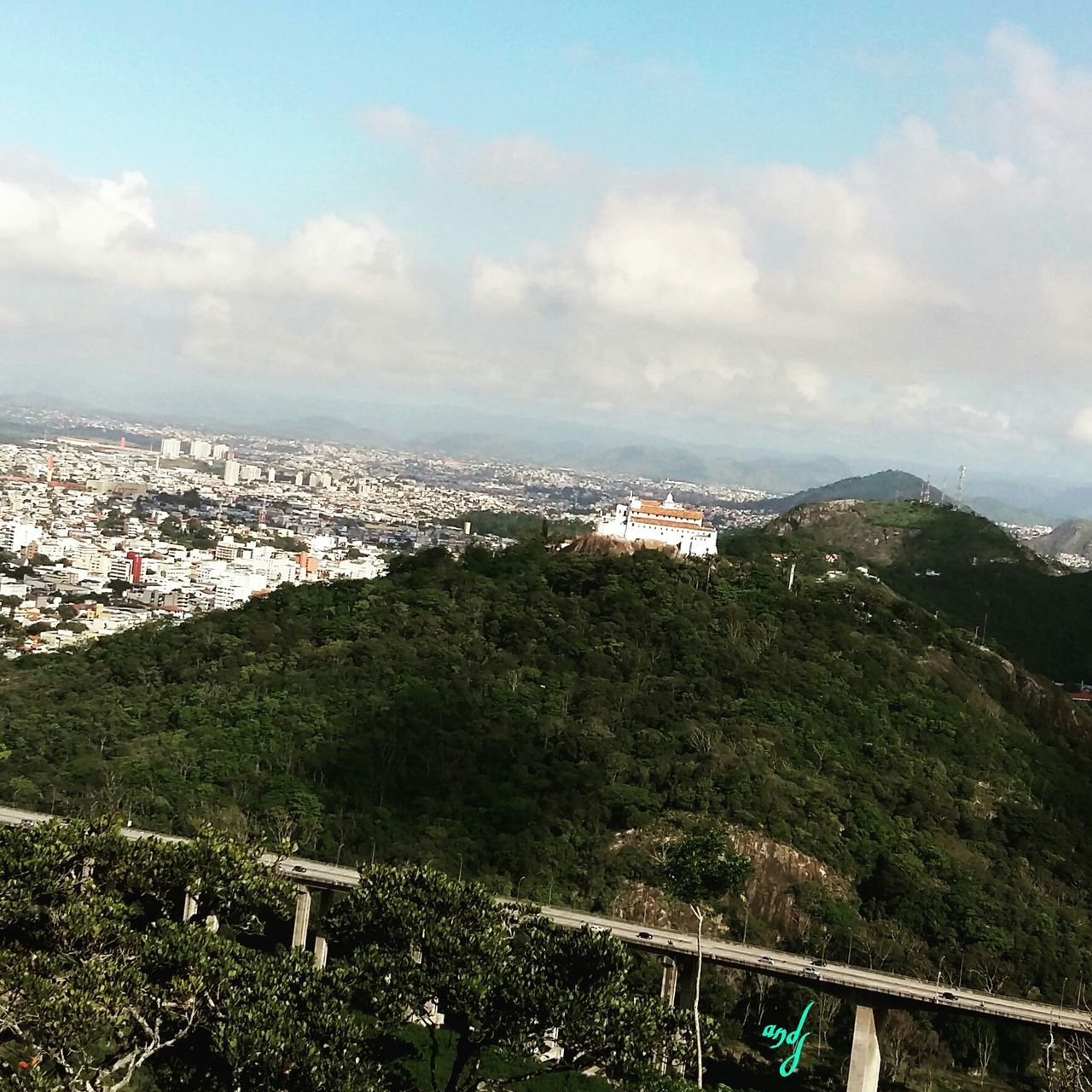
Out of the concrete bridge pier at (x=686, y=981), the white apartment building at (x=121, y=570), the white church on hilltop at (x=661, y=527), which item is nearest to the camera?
the concrete bridge pier at (x=686, y=981)

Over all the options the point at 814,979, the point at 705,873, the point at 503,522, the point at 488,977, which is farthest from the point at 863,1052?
the point at 503,522

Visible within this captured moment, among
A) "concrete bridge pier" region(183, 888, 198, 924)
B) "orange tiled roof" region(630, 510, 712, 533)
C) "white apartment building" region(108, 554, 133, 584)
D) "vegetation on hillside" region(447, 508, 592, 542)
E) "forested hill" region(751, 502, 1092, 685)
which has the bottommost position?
"white apartment building" region(108, 554, 133, 584)

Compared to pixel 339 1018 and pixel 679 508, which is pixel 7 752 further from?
pixel 679 508

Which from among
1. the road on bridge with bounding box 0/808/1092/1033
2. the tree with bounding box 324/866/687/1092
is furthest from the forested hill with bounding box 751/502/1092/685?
the tree with bounding box 324/866/687/1092

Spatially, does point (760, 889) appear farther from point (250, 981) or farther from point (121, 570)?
point (121, 570)

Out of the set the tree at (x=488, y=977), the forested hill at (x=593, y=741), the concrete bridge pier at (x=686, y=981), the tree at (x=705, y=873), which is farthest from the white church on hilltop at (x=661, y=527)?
the tree at (x=488, y=977)

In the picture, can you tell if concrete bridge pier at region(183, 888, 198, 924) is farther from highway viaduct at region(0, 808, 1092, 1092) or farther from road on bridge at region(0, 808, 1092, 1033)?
road on bridge at region(0, 808, 1092, 1033)

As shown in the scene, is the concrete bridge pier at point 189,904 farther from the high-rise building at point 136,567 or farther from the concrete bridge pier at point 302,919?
the high-rise building at point 136,567
